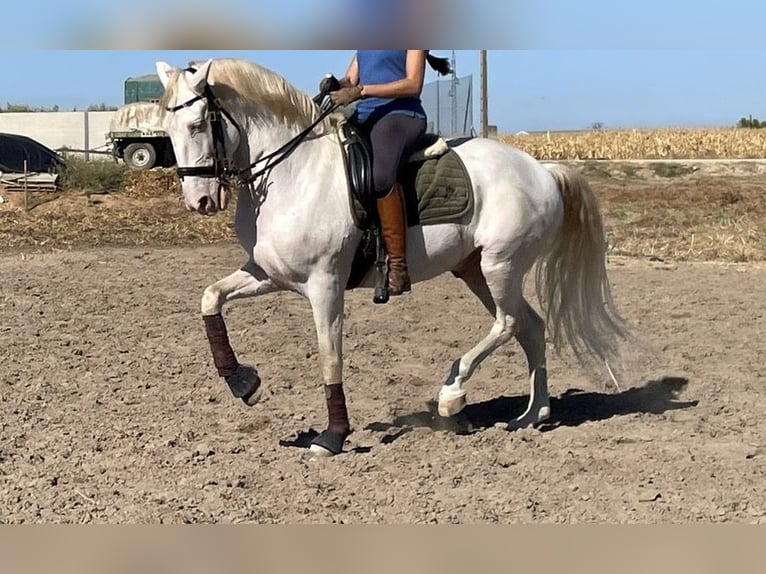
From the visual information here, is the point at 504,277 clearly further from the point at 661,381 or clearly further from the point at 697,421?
the point at 661,381

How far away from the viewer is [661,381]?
5.96m

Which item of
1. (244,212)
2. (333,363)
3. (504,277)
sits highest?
(244,212)

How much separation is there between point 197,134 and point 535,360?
7.66ft

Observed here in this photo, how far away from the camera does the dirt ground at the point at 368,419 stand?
3.80 m

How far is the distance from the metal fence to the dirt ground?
41.1ft

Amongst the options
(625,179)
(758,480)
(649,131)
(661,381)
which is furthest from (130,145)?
(649,131)

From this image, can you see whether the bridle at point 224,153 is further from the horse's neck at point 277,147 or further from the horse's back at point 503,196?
the horse's back at point 503,196

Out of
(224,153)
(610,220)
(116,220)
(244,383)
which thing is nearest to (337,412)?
(244,383)

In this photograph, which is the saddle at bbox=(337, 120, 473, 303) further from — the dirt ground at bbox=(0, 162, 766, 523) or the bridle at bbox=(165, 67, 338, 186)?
the dirt ground at bbox=(0, 162, 766, 523)

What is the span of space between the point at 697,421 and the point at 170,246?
372 inches

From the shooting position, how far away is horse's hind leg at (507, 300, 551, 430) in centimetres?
509

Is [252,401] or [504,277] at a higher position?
[504,277]

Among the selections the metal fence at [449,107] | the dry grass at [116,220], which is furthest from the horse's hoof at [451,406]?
the metal fence at [449,107]

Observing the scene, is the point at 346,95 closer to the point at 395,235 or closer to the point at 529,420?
the point at 395,235
